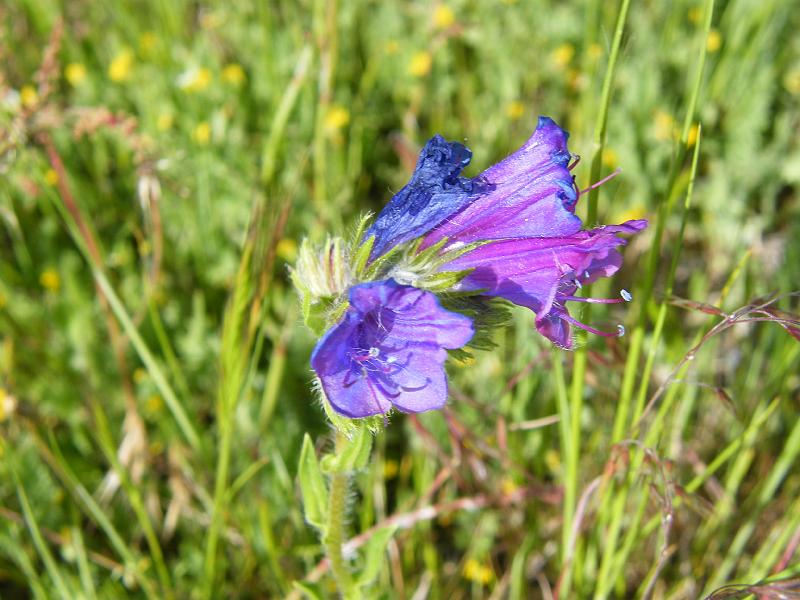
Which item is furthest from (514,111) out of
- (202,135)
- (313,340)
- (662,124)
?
(313,340)

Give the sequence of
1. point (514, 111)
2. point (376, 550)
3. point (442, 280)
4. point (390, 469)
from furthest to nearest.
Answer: point (514, 111) → point (390, 469) → point (376, 550) → point (442, 280)

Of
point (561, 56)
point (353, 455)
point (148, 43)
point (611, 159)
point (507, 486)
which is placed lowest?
point (507, 486)

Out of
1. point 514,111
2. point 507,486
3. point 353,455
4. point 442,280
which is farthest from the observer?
point 514,111

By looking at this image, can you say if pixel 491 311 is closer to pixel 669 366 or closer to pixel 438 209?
pixel 438 209

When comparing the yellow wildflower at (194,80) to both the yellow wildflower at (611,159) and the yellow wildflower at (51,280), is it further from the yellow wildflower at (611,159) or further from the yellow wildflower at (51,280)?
the yellow wildflower at (611,159)

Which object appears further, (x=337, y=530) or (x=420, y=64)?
(x=420, y=64)

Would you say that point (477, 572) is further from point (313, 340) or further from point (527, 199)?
point (527, 199)

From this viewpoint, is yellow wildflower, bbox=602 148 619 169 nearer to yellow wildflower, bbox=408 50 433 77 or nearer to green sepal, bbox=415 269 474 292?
yellow wildflower, bbox=408 50 433 77

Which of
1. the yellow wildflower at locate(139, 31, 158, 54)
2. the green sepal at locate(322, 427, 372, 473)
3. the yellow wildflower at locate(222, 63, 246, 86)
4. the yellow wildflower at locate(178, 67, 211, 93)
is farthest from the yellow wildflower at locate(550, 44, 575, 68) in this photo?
the green sepal at locate(322, 427, 372, 473)

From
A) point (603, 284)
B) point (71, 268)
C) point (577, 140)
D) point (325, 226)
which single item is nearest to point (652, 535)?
point (603, 284)
